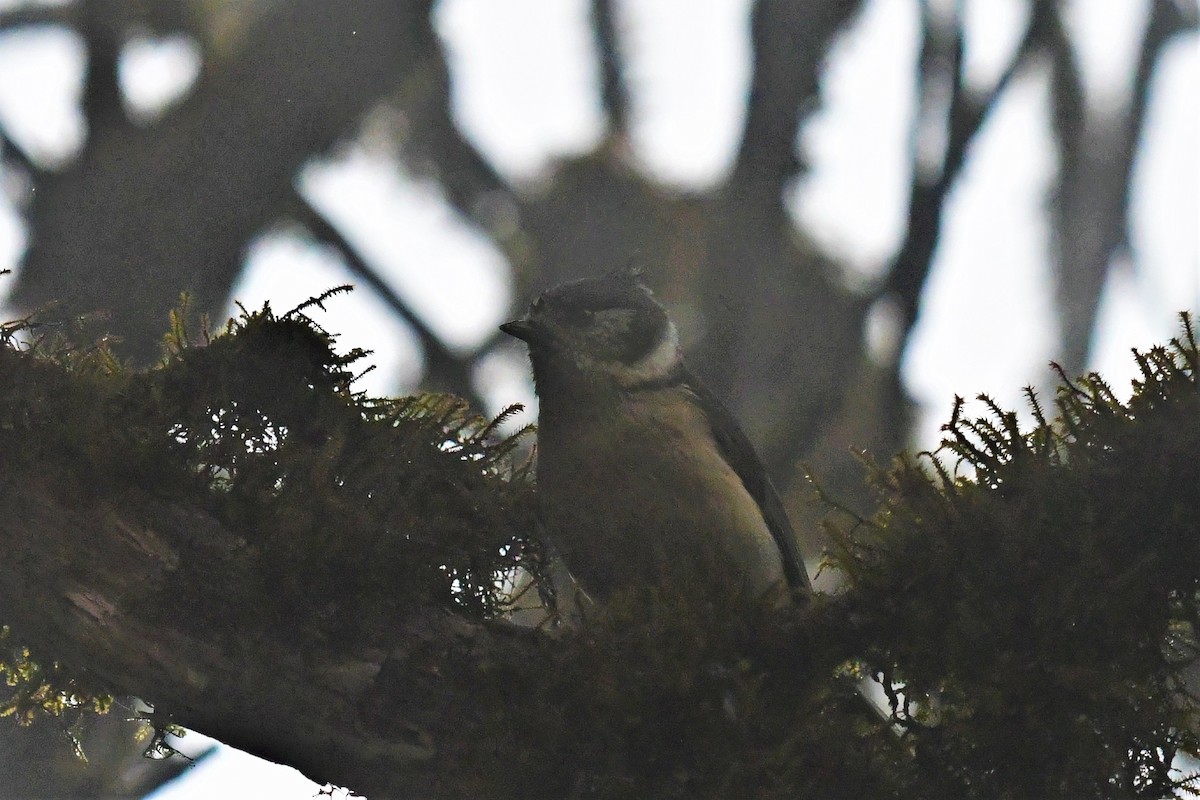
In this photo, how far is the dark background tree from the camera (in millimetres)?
4781

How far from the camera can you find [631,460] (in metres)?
2.88

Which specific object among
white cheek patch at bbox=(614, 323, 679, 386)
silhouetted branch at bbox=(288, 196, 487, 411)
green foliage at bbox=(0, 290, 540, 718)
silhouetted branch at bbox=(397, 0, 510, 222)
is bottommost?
green foliage at bbox=(0, 290, 540, 718)

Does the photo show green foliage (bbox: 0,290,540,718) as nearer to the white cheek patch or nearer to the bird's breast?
the bird's breast

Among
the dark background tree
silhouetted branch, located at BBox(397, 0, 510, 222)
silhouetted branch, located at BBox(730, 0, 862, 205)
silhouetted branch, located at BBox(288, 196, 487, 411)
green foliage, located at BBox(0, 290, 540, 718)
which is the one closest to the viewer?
green foliage, located at BBox(0, 290, 540, 718)

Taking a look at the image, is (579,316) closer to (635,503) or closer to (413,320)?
(635,503)

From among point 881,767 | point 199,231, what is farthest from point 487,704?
point 199,231

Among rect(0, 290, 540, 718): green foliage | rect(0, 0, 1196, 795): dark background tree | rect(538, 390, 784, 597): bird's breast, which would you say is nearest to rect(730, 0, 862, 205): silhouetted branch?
rect(0, 0, 1196, 795): dark background tree

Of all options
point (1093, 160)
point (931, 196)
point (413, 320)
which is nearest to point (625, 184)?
point (413, 320)

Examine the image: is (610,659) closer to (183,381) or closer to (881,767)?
(881,767)

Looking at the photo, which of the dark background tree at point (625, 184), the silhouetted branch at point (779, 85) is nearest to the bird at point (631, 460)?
the dark background tree at point (625, 184)

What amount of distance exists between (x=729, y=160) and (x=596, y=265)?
98cm

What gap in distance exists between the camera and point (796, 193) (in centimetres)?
565

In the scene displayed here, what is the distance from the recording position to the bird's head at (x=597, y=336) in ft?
10.1

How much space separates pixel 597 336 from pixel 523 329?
7.7 inches
